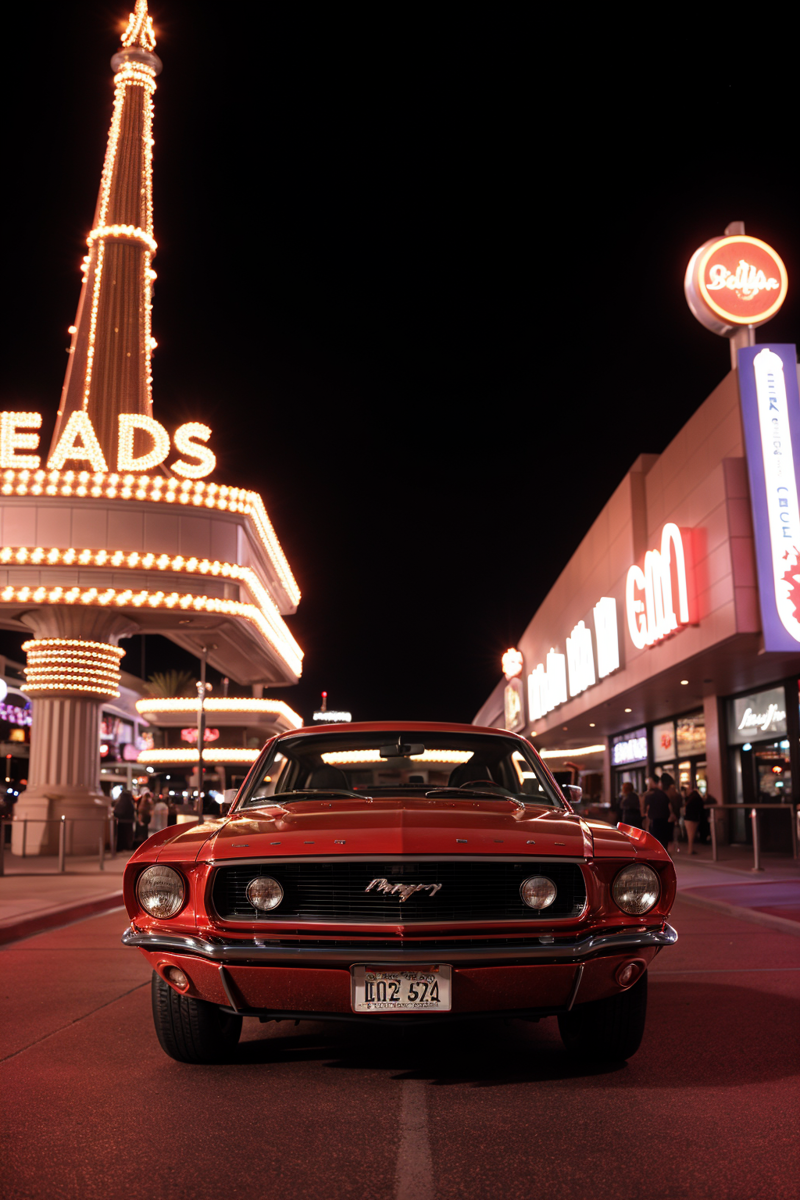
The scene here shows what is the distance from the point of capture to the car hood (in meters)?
4.43

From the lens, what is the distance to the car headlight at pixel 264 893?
4465 millimetres

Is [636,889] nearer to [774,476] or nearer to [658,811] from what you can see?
[774,476]

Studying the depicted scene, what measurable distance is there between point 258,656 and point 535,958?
28.5 metres

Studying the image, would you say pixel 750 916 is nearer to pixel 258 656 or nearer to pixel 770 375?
pixel 770 375

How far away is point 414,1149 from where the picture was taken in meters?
3.74

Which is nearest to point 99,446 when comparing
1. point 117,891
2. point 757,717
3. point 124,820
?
point 124,820

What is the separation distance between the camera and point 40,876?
687 inches

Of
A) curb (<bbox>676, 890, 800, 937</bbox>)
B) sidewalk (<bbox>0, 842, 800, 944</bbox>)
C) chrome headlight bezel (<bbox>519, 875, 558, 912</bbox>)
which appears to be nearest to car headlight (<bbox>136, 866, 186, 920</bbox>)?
chrome headlight bezel (<bbox>519, 875, 558, 912</bbox>)

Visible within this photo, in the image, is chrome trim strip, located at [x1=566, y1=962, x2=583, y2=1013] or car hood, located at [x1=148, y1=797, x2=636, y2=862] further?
car hood, located at [x1=148, y1=797, x2=636, y2=862]

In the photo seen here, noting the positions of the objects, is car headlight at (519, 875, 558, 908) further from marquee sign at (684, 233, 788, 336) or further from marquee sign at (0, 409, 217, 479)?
marquee sign at (0, 409, 217, 479)

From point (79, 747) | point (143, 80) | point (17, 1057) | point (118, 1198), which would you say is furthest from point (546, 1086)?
point (143, 80)

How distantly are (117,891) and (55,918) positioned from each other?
2.75 m

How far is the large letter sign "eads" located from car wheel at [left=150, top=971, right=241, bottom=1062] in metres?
17.9

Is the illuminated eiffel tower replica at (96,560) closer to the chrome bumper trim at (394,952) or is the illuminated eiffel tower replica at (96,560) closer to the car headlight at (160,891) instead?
the car headlight at (160,891)
